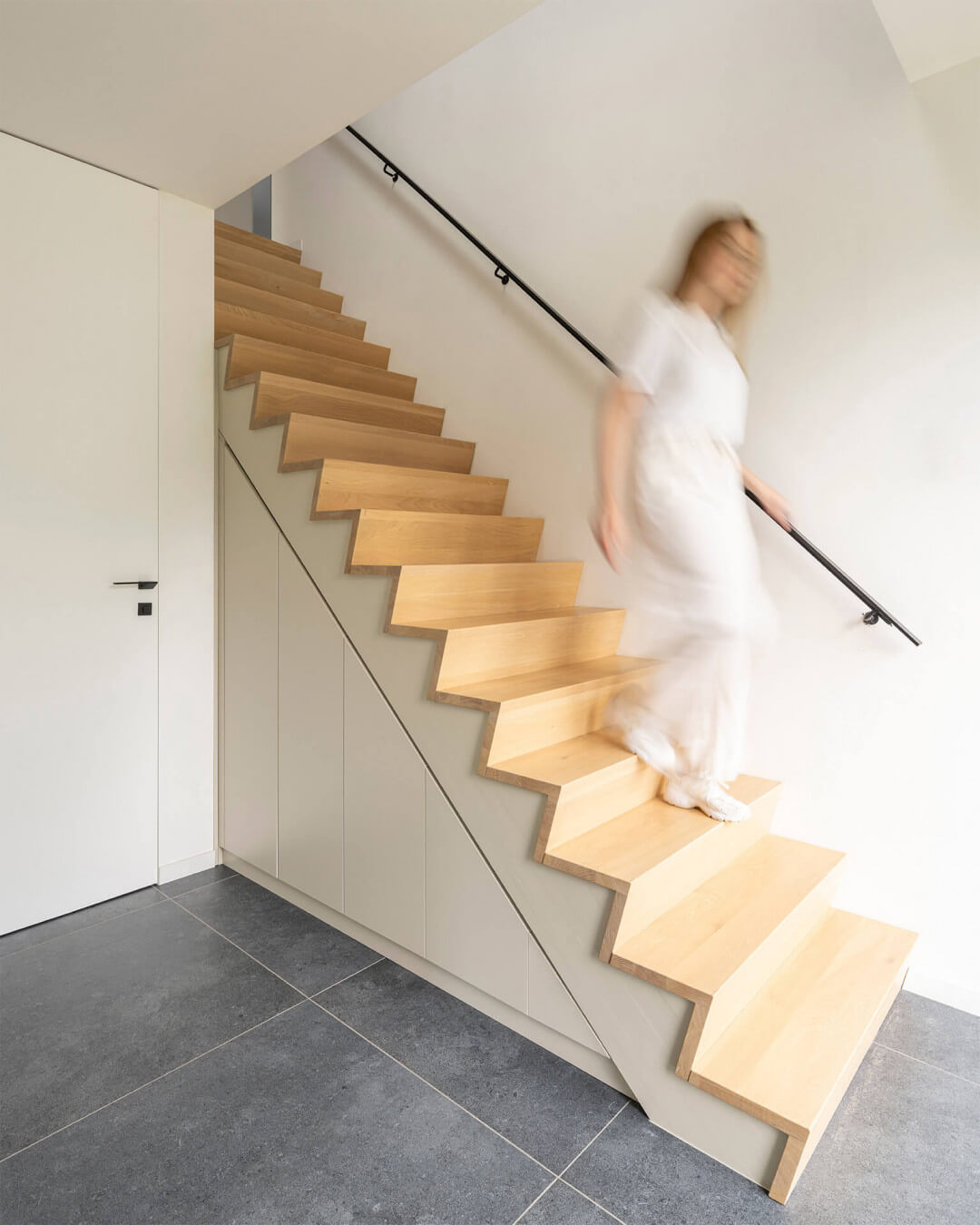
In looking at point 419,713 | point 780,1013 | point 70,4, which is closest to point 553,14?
point 70,4

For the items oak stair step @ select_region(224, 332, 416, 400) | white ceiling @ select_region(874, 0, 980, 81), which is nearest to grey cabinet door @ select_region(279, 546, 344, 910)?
oak stair step @ select_region(224, 332, 416, 400)

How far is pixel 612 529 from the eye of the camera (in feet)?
6.18

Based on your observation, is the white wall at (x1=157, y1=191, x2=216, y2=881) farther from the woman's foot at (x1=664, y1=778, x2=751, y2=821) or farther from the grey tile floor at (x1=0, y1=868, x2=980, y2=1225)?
the woman's foot at (x1=664, y1=778, x2=751, y2=821)

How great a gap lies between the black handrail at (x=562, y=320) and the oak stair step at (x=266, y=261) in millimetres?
626

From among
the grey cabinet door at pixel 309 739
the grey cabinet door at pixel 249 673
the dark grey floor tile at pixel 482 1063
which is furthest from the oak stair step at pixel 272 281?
the dark grey floor tile at pixel 482 1063

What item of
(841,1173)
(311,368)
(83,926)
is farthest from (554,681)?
(311,368)

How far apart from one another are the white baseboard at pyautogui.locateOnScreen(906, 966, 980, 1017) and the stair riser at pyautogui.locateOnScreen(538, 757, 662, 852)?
878 millimetres

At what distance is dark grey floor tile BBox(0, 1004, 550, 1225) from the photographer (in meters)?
1.37

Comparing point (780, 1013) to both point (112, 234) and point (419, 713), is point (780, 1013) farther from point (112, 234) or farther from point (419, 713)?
point (112, 234)

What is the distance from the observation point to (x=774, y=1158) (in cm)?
142

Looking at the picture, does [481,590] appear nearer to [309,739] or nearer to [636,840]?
[309,739]

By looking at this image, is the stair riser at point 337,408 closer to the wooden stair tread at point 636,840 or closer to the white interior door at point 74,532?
the white interior door at point 74,532

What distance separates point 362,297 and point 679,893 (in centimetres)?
308

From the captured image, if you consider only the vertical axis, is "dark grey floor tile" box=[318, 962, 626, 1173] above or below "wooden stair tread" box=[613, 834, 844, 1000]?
below
